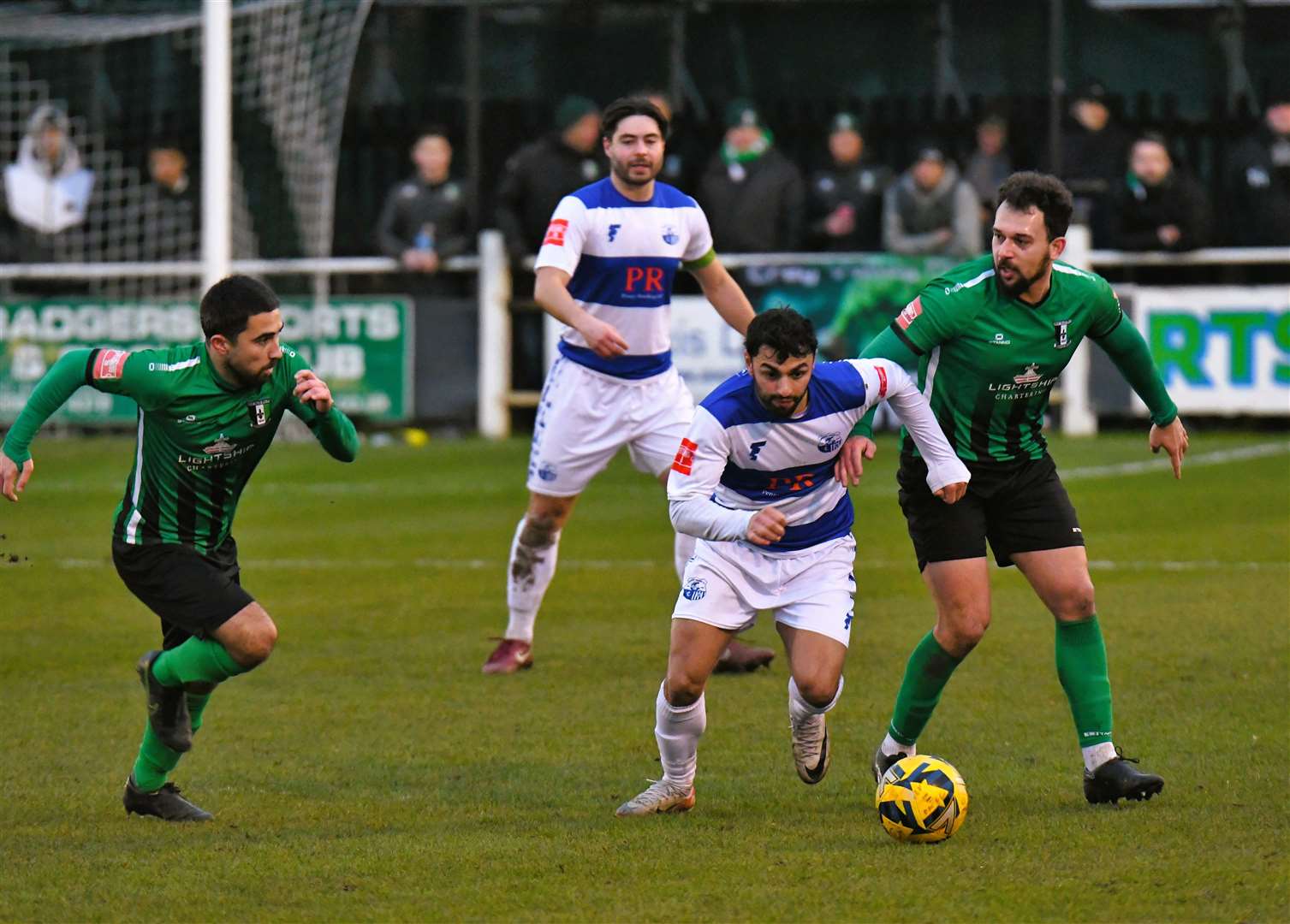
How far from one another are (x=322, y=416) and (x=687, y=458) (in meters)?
1.09

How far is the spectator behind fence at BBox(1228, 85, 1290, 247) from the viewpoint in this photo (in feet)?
55.5

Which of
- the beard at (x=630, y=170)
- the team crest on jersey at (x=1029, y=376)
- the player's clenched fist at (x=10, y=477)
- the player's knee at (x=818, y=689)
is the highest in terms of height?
the beard at (x=630, y=170)

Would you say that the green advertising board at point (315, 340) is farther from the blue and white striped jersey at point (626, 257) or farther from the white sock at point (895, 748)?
the white sock at point (895, 748)

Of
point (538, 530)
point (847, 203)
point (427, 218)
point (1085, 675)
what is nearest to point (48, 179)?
point (427, 218)

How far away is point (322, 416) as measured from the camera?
6133mm

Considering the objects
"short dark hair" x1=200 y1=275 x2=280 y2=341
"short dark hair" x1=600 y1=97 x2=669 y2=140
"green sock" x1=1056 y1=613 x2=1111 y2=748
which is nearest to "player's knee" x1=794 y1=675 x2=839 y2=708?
Answer: "green sock" x1=1056 y1=613 x2=1111 y2=748

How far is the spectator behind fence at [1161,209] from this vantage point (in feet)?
55.3

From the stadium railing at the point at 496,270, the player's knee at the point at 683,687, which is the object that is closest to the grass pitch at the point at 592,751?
the player's knee at the point at 683,687

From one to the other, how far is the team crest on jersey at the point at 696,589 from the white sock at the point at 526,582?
245 centimetres

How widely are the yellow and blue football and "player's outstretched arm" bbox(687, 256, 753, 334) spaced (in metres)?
2.99

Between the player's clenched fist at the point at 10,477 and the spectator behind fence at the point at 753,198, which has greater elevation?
the spectator behind fence at the point at 753,198

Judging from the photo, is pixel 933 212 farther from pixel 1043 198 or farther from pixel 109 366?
pixel 109 366

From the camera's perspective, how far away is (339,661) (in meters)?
8.76

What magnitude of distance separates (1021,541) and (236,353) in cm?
241
